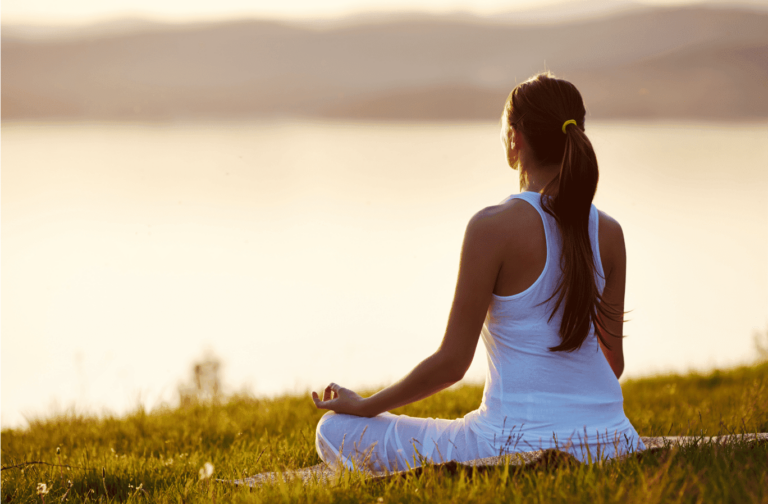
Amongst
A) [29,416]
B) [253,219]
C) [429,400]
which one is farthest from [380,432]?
[253,219]

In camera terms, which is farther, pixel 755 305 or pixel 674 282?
pixel 674 282

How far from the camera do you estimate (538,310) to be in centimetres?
280

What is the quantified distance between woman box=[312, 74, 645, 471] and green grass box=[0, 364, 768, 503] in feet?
Answer: 0.77

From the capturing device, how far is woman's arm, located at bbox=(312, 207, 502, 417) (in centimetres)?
273

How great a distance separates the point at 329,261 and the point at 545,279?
15836 mm

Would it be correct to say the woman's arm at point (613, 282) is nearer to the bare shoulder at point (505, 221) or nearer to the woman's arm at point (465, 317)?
the bare shoulder at point (505, 221)

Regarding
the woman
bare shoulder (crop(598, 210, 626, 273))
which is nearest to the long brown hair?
the woman

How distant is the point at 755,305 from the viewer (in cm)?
1427

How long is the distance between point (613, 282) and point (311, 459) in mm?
2143

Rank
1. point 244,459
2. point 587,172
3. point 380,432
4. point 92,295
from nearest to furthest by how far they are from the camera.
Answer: point 587,172 < point 380,432 < point 244,459 < point 92,295

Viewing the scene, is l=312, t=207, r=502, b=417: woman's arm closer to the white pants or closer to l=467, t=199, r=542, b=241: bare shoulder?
l=467, t=199, r=542, b=241: bare shoulder

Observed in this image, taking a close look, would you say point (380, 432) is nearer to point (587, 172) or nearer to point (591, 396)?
point (591, 396)

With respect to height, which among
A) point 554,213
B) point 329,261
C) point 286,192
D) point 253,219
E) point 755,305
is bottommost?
point 755,305

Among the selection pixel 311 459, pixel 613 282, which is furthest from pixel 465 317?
pixel 311 459
